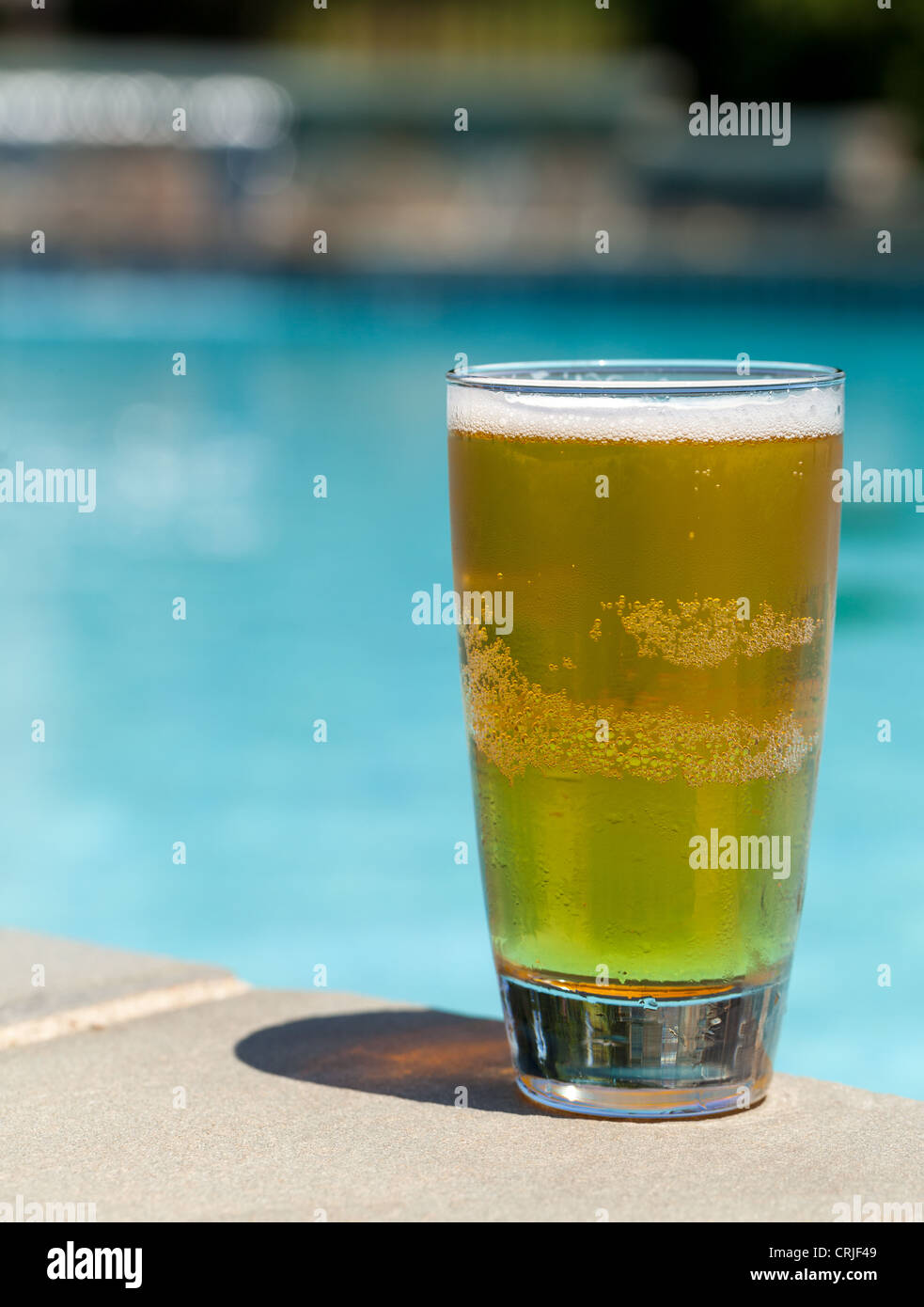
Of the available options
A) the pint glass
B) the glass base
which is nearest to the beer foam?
the pint glass

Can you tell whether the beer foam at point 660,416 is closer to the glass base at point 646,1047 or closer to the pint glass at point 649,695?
the pint glass at point 649,695

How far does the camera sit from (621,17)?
45844 mm

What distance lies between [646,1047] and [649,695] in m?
0.41

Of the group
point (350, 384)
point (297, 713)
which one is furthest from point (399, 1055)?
point (350, 384)

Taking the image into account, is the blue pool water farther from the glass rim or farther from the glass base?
the glass rim

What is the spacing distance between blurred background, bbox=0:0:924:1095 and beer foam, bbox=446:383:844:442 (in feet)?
8.60

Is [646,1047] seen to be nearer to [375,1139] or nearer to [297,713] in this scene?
[375,1139]

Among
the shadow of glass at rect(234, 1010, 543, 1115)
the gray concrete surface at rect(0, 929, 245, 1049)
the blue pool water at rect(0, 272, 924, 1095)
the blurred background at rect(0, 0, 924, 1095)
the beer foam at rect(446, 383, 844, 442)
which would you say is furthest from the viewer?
the blurred background at rect(0, 0, 924, 1095)

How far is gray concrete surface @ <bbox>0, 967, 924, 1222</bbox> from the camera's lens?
74.1 inches

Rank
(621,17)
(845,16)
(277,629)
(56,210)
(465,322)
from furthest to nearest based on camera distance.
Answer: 1. (621,17)
2. (845,16)
3. (56,210)
4. (465,322)
5. (277,629)

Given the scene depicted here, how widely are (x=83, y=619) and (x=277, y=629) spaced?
2.96ft
